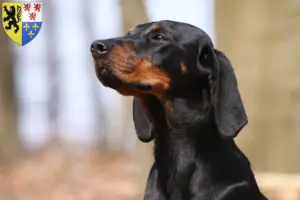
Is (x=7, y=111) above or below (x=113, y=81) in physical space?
below

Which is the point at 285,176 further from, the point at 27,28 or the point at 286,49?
the point at 27,28

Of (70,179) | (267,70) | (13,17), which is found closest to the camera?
(13,17)

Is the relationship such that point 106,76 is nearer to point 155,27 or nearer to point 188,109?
point 155,27

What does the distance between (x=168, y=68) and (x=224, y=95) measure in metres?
0.34

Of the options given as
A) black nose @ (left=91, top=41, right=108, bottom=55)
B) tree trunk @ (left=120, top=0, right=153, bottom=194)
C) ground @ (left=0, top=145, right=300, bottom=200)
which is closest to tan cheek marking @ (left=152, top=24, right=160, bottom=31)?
black nose @ (left=91, top=41, right=108, bottom=55)

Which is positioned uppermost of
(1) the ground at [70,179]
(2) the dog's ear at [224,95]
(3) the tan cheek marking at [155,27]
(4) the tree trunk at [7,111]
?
(3) the tan cheek marking at [155,27]

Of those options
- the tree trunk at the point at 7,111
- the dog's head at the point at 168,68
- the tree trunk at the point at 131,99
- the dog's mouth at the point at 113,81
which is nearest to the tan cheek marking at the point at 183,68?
the dog's head at the point at 168,68

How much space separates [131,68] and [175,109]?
17.1 inches

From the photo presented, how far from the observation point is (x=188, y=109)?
386cm

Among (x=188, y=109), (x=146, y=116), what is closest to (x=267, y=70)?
(x=146, y=116)

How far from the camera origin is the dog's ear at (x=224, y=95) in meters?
3.73

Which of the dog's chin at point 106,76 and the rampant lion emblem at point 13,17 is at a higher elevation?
the rampant lion emblem at point 13,17

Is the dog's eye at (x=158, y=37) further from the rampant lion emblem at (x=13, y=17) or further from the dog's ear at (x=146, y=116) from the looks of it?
the rampant lion emblem at (x=13, y=17)

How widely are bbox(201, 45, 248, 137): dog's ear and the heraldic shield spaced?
2.70 meters
